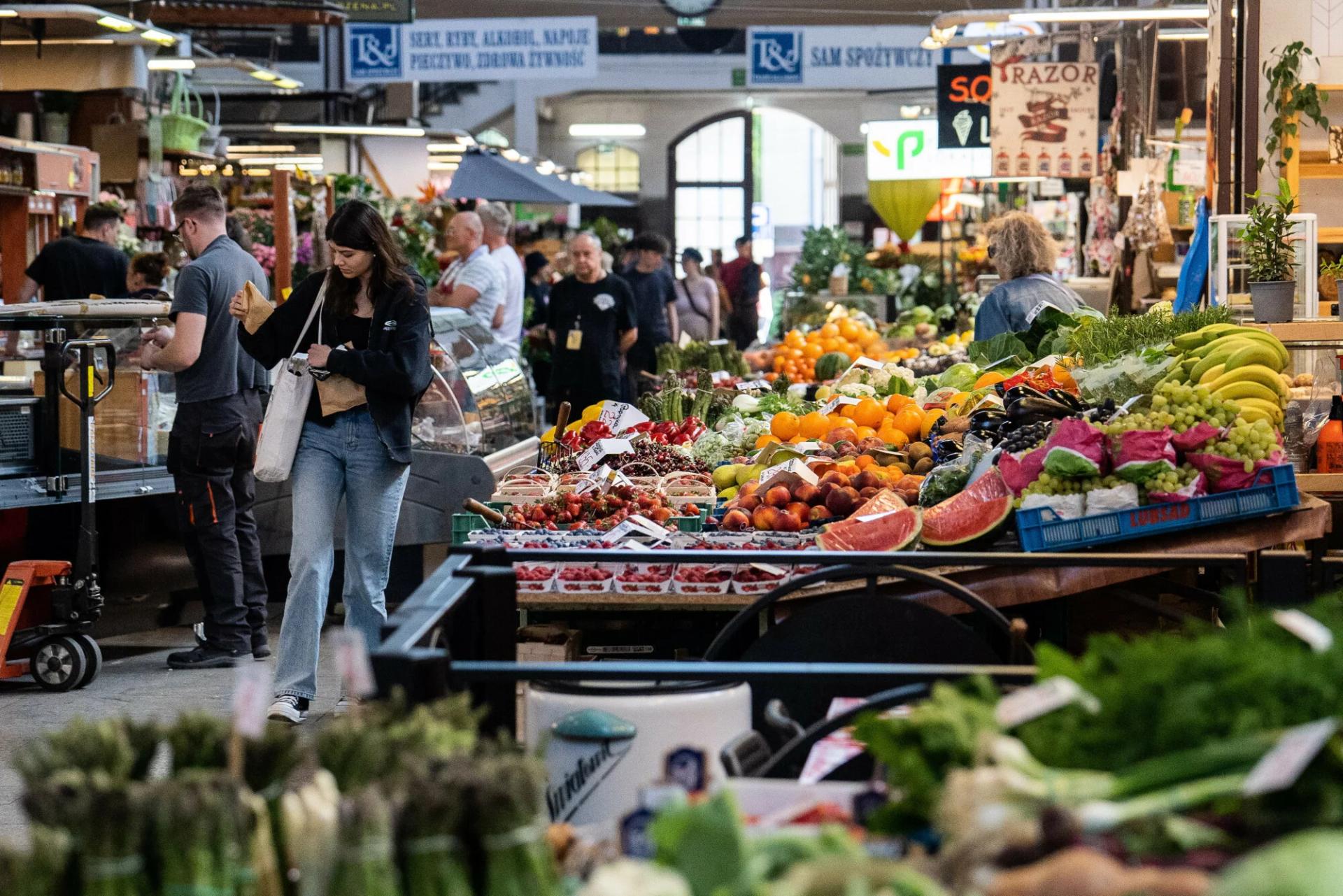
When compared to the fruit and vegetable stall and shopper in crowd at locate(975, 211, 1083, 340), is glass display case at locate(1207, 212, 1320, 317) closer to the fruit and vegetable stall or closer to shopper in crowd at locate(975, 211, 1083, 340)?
the fruit and vegetable stall

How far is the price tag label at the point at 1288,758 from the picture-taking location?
1.40m

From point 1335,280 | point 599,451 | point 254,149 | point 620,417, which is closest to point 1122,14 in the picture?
point 1335,280

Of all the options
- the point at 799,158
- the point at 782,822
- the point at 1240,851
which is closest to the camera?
the point at 1240,851

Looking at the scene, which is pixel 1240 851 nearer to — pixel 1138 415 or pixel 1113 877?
pixel 1113 877

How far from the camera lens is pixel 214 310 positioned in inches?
264

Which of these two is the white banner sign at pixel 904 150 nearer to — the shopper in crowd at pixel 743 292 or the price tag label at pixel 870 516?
the shopper in crowd at pixel 743 292

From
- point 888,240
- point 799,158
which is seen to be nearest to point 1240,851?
point 888,240

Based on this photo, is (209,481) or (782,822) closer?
(782,822)

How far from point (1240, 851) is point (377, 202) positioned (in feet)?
45.4

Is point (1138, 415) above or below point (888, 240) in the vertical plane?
below

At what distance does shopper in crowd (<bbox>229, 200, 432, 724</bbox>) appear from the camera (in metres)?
5.49

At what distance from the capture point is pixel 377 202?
48.0ft

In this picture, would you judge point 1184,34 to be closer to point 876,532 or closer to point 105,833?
point 876,532

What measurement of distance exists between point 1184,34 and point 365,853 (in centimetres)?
1092
